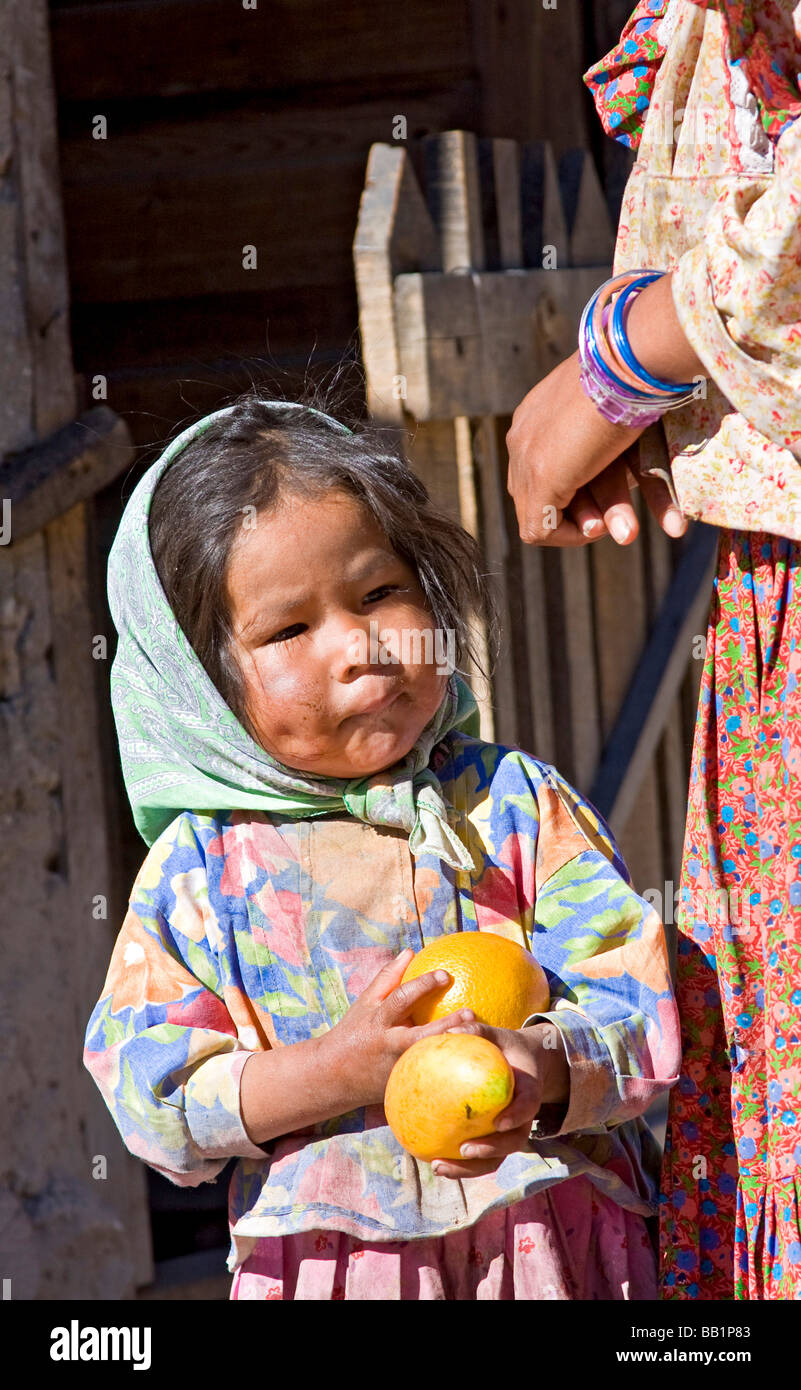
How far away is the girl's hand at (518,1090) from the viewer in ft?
4.87

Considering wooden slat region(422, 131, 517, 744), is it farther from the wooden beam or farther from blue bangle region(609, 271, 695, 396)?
blue bangle region(609, 271, 695, 396)

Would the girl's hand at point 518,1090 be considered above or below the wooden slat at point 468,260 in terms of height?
below

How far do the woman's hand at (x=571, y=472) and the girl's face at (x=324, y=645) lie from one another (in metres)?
0.19

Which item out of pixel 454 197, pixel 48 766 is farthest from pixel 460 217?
pixel 48 766

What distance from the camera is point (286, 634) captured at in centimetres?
174

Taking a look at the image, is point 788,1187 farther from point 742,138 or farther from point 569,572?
point 569,572

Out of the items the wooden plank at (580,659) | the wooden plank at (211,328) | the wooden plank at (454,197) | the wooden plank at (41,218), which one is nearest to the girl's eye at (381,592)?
the wooden plank at (454,197)

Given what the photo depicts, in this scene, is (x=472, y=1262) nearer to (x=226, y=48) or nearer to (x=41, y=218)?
(x=41, y=218)

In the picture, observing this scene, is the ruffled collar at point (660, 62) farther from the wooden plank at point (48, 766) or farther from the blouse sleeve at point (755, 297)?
the wooden plank at point (48, 766)

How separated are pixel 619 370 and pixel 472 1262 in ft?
3.22

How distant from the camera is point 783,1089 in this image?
66.3 inches

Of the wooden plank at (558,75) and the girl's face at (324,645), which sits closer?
the girl's face at (324,645)
